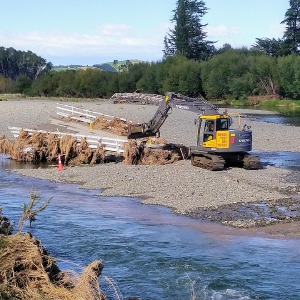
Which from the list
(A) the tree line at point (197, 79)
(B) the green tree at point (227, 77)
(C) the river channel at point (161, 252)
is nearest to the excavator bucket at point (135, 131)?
(C) the river channel at point (161, 252)

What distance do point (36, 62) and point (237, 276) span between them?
168m

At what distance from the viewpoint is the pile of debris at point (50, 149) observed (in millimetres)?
28844

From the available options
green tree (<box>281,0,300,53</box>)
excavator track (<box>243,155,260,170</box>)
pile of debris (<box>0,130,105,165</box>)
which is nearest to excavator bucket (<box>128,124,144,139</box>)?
pile of debris (<box>0,130,105,165</box>)

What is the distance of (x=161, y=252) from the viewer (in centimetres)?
1423

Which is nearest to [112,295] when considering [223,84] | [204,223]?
[204,223]

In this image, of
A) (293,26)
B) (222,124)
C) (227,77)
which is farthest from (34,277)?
(293,26)

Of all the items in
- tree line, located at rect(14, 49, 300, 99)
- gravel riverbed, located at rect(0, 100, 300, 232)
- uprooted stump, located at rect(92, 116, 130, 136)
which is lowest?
gravel riverbed, located at rect(0, 100, 300, 232)

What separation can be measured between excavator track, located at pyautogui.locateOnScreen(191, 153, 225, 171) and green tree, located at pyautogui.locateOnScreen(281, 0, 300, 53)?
93.8m

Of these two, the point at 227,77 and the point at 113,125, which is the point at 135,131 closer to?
the point at 113,125

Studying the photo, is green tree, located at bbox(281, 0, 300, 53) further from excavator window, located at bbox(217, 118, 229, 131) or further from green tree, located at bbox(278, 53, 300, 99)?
excavator window, located at bbox(217, 118, 229, 131)

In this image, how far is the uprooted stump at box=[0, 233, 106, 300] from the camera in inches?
365

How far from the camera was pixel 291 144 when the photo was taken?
35719mm

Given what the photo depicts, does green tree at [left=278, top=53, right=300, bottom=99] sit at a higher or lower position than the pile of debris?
higher

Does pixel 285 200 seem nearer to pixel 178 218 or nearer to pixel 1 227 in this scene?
pixel 178 218
